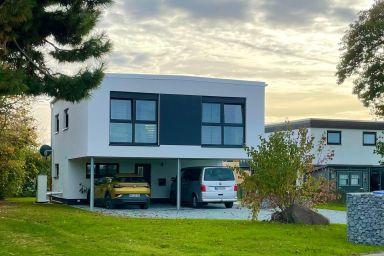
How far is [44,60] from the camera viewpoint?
16.8 metres

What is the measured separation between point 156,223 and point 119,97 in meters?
9.03

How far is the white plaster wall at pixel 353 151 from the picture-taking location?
4659cm

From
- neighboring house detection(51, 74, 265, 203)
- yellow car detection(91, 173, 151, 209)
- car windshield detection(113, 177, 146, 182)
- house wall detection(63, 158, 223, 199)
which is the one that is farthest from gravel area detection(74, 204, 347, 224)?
house wall detection(63, 158, 223, 199)

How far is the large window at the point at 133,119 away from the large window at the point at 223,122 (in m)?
2.28

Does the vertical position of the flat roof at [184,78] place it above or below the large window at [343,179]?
above

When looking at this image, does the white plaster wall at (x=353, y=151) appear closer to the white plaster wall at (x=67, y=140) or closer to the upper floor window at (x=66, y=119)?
the white plaster wall at (x=67, y=140)

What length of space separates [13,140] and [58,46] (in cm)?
1877

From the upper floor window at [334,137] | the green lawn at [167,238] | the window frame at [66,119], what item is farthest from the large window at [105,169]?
the upper floor window at [334,137]

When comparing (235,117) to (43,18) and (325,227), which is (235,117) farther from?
(43,18)

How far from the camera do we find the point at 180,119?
92.8 feet

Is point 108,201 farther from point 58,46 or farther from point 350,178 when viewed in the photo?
point 350,178

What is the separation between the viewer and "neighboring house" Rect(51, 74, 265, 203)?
2712 centimetres

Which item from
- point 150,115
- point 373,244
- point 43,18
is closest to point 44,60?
point 43,18

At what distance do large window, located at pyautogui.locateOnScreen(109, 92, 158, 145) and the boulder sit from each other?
9.03 m
